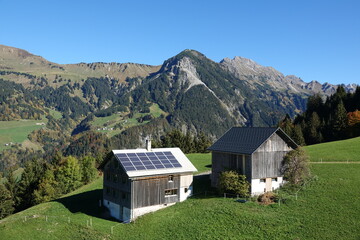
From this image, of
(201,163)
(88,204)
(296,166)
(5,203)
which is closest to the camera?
(296,166)

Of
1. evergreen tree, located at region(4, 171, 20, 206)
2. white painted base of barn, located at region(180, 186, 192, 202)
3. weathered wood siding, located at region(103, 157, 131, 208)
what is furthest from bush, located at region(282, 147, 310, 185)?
evergreen tree, located at region(4, 171, 20, 206)

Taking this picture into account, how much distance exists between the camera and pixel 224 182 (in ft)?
→ 153

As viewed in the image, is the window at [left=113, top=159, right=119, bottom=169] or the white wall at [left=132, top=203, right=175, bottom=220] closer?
the white wall at [left=132, top=203, right=175, bottom=220]

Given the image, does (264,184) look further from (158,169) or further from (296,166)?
(158,169)

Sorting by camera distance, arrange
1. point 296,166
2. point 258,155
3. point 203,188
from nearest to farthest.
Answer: point 258,155 < point 296,166 < point 203,188

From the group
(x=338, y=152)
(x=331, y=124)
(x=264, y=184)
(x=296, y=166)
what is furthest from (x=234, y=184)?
(x=331, y=124)

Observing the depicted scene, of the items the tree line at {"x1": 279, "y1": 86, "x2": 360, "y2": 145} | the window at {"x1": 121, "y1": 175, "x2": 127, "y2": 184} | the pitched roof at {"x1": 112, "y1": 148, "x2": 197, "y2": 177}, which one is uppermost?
the tree line at {"x1": 279, "y1": 86, "x2": 360, "y2": 145}

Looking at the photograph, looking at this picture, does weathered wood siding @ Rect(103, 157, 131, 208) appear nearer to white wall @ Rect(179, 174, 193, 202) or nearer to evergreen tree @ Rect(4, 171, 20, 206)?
white wall @ Rect(179, 174, 193, 202)

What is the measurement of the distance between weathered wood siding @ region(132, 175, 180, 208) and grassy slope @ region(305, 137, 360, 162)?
33.4 m

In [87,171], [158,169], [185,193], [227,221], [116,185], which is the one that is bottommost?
[227,221]

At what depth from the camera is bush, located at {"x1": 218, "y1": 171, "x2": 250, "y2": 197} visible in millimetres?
45750

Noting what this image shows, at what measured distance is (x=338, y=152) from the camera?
6831 centimetres

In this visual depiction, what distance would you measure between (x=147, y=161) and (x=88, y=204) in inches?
581

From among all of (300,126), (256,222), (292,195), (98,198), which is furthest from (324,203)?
(300,126)
